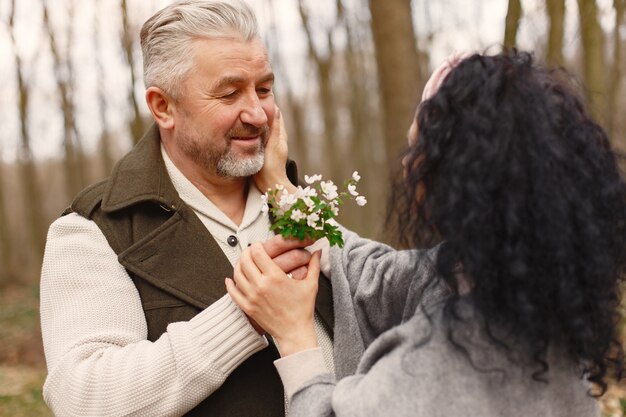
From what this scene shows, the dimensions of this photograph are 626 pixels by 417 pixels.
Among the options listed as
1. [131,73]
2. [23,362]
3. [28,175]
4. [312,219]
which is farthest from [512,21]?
[28,175]

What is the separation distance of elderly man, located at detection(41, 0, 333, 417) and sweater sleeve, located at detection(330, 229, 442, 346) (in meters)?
0.12

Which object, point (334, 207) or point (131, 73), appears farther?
point (131, 73)

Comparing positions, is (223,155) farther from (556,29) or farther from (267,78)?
(556,29)

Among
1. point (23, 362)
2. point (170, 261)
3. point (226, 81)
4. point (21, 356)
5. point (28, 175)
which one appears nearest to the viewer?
point (170, 261)

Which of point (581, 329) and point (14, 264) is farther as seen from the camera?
point (14, 264)

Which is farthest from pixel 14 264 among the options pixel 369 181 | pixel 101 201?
pixel 101 201

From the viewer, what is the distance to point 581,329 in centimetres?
155

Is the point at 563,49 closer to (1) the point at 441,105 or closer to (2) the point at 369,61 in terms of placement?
(1) the point at 441,105

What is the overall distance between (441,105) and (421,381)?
27.2 inches

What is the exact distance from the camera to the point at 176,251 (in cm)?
222

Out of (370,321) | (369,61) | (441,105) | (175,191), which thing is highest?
(441,105)

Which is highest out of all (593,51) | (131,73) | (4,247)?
(593,51)

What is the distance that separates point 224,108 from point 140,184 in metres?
0.43

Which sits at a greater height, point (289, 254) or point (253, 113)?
point (253, 113)
